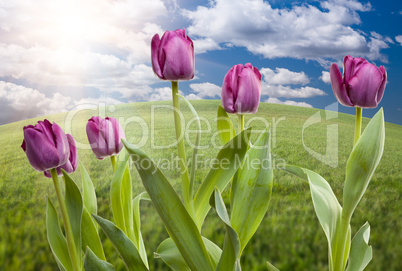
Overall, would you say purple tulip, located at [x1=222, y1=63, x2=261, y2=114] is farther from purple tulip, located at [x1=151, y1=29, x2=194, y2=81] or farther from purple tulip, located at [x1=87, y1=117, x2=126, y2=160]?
purple tulip, located at [x1=87, y1=117, x2=126, y2=160]

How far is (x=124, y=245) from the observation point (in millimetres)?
1233

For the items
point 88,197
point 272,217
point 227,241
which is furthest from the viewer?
point 272,217

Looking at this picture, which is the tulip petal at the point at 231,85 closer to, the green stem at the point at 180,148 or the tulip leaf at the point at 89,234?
the green stem at the point at 180,148

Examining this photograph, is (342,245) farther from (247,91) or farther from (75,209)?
(75,209)

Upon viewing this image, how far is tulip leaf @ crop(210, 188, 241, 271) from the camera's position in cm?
105

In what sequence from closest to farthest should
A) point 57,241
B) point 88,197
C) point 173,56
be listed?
1. point 173,56
2. point 57,241
3. point 88,197

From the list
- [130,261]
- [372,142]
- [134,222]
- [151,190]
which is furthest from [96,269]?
[372,142]

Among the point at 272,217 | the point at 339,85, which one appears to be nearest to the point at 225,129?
the point at 339,85

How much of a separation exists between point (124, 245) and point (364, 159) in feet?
3.05

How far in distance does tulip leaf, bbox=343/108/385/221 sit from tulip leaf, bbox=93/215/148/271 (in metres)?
0.83

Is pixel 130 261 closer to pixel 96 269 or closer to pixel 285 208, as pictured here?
pixel 96 269

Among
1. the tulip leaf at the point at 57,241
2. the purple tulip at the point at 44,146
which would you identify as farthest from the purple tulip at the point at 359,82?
the tulip leaf at the point at 57,241

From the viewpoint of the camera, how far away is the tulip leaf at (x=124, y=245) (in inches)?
47.3

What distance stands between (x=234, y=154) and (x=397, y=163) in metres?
4.96
